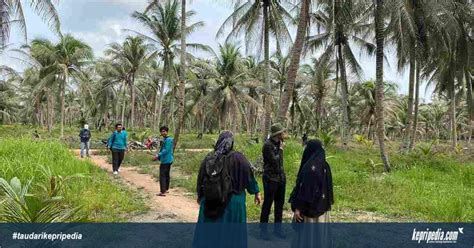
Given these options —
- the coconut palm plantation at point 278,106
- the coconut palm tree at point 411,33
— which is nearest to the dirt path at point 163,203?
the coconut palm plantation at point 278,106

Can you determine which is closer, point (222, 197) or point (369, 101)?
point (222, 197)

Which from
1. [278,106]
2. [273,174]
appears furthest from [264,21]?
[273,174]

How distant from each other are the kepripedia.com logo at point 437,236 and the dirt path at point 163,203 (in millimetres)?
3696

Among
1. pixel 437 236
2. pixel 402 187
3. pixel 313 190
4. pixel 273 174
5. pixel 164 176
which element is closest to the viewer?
pixel 313 190

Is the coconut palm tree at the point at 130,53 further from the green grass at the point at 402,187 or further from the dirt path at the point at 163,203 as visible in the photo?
the dirt path at the point at 163,203

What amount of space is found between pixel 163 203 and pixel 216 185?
15.9 ft

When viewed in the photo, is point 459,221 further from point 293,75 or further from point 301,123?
point 301,123

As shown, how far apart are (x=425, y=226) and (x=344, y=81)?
17.8 meters

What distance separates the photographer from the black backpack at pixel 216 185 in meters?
4.16

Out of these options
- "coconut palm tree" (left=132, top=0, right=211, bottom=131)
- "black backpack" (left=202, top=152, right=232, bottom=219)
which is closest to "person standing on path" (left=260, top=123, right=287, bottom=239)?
"black backpack" (left=202, top=152, right=232, bottom=219)

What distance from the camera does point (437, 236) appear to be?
6238 millimetres

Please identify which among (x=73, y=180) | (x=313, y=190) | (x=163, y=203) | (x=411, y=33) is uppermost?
(x=411, y=33)

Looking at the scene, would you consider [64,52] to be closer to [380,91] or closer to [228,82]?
[228,82]

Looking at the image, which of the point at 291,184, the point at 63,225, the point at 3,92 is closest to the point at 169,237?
the point at 63,225
